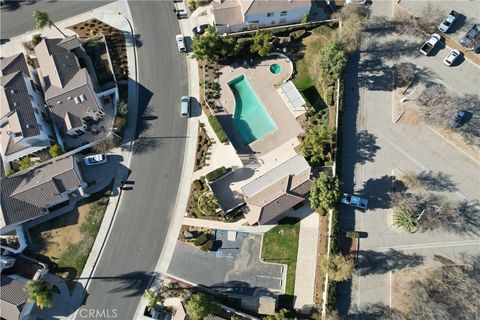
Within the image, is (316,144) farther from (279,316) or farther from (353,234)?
(279,316)

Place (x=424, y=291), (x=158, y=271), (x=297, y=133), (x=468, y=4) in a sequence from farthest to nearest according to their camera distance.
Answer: (x=468, y=4), (x=297, y=133), (x=158, y=271), (x=424, y=291)

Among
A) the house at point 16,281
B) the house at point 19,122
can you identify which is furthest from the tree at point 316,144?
the house at point 16,281

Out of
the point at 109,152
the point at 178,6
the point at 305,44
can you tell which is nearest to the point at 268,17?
the point at 305,44

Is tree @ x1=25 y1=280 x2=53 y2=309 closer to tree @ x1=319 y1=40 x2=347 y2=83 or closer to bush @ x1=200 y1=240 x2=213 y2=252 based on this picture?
bush @ x1=200 y1=240 x2=213 y2=252

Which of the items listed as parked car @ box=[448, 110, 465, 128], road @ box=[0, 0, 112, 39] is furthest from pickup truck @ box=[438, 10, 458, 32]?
road @ box=[0, 0, 112, 39]

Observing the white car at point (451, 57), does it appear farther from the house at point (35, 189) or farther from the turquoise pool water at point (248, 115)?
the house at point (35, 189)

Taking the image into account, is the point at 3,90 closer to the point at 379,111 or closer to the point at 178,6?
the point at 178,6
